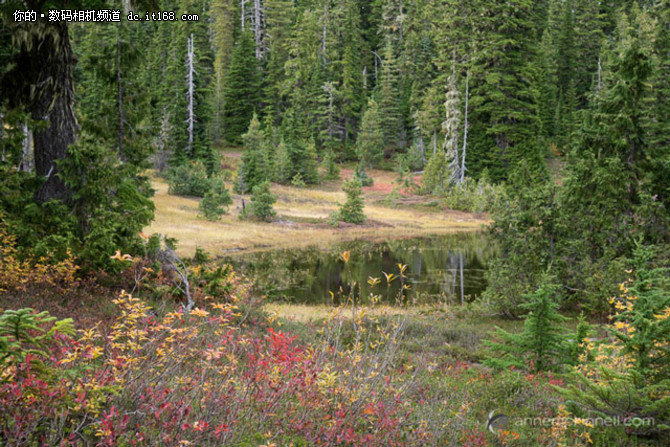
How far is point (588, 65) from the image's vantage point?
63.0m

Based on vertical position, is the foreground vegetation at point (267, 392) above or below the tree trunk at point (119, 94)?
below

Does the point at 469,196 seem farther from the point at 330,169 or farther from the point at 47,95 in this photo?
the point at 47,95

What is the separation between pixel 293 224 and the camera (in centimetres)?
3525

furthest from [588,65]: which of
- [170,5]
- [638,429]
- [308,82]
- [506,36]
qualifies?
[638,429]

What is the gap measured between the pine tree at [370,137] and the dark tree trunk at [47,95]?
4650 cm

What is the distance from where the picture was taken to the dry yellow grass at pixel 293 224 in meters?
28.9

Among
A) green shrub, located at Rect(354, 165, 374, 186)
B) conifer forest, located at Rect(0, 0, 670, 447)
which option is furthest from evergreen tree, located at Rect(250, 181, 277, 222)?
green shrub, located at Rect(354, 165, 374, 186)

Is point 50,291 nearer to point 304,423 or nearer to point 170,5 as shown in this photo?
point 304,423

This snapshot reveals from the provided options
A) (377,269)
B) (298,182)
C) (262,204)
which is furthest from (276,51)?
(377,269)

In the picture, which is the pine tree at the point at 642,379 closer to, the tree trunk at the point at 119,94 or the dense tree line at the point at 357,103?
the dense tree line at the point at 357,103

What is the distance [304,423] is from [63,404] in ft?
4.90

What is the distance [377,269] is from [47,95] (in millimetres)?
16772

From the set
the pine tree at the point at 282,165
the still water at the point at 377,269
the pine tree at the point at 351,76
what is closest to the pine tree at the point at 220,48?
the pine tree at the point at 282,165

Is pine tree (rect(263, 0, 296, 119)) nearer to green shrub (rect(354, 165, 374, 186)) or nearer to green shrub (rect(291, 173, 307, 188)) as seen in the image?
green shrub (rect(354, 165, 374, 186))
